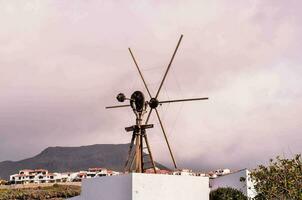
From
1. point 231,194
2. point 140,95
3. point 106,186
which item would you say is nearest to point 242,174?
point 231,194

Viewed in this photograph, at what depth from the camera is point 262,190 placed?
31203 millimetres

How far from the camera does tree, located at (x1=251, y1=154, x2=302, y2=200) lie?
97.2 feet

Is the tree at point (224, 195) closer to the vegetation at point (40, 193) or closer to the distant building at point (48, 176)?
the vegetation at point (40, 193)

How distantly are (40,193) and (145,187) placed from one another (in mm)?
77952

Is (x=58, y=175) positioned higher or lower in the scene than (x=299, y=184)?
higher

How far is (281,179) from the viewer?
101 feet

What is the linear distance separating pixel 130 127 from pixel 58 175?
150 meters

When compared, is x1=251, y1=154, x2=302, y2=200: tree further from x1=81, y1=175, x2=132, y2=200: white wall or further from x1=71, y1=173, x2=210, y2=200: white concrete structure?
x1=81, y1=175, x2=132, y2=200: white wall

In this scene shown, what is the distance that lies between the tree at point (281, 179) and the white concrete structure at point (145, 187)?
3.86 metres

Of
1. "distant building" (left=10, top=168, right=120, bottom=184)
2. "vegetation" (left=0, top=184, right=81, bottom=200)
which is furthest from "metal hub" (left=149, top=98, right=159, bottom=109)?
"distant building" (left=10, top=168, right=120, bottom=184)

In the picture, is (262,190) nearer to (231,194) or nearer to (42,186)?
(231,194)

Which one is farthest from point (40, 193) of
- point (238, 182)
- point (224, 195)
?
point (224, 195)

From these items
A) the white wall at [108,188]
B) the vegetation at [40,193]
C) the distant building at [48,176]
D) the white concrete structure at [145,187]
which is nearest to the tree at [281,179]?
the white concrete structure at [145,187]

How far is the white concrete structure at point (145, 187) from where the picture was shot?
26.4 meters
